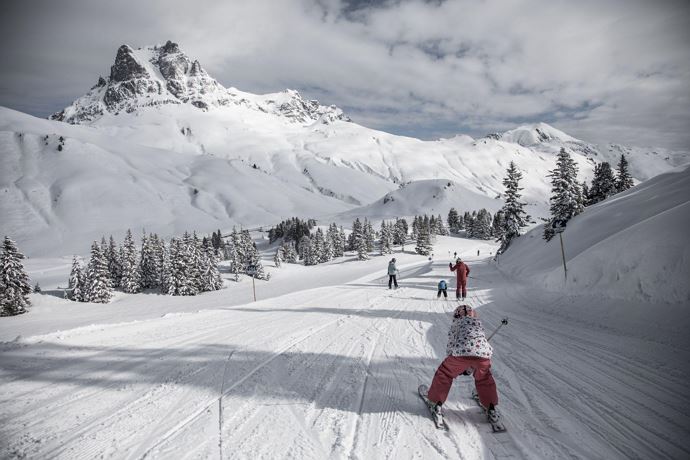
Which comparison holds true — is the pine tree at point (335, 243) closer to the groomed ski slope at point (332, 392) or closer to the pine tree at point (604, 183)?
the pine tree at point (604, 183)

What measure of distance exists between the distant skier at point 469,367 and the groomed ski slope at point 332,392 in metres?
0.36

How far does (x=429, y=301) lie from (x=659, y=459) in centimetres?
1100

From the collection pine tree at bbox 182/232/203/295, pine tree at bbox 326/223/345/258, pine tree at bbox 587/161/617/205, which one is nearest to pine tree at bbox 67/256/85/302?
pine tree at bbox 182/232/203/295

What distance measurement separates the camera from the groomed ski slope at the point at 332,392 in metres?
3.96

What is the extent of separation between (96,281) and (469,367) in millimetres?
49979

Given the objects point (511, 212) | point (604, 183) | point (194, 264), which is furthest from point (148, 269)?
point (604, 183)

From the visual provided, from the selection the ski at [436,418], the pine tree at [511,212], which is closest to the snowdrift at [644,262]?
the ski at [436,418]

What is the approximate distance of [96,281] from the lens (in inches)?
1658

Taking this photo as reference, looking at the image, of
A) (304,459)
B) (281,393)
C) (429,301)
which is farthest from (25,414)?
(429,301)

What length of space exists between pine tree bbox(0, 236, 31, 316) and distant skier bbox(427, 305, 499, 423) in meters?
43.9

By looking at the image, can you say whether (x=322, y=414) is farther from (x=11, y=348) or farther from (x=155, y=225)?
(x=155, y=225)

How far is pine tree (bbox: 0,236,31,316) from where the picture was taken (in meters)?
32.6

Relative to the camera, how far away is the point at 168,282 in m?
45.9

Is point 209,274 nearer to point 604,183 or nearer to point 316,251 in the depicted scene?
point 316,251
